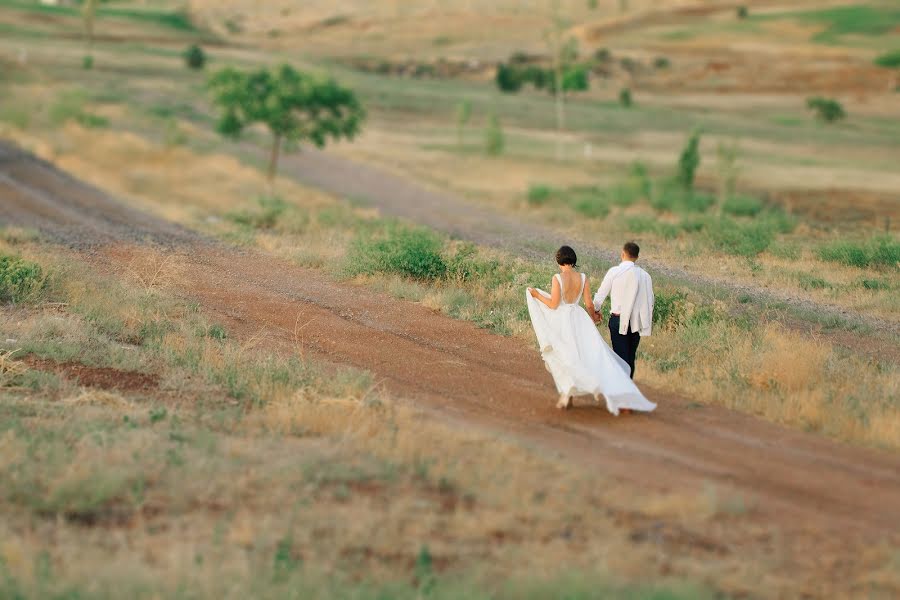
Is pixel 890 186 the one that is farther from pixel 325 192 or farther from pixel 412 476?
pixel 412 476

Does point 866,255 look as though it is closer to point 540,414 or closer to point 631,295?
point 631,295

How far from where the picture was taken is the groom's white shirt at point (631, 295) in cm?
1147

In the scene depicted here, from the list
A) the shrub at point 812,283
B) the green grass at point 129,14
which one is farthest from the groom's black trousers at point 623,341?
the green grass at point 129,14

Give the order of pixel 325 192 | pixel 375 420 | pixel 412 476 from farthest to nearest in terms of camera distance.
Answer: pixel 325 192, pixel 375 420, pixel 412 476

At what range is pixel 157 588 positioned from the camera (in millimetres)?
6504

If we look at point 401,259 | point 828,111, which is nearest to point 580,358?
point 401,259

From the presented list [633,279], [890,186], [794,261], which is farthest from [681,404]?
[890,186]

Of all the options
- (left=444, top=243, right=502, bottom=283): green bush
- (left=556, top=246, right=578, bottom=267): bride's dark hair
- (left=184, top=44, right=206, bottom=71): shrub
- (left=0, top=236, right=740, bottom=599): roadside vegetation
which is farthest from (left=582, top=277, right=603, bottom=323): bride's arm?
(left=184, top=44, right=206, bottom=71): shrub

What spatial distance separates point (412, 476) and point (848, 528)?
3253 millimetres

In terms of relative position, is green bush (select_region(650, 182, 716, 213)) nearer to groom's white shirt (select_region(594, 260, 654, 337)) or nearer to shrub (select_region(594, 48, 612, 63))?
groom's white shirt (select_region(594, 260, 654, 337))

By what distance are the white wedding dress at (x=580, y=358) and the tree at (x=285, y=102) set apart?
91.2ft

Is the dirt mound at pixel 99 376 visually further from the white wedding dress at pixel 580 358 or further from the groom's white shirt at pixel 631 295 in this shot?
the groom's white shirt at pixel 631 295

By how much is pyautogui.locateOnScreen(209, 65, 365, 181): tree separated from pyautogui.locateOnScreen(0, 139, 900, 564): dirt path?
59.6 ft

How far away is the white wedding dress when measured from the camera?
34.4ft
